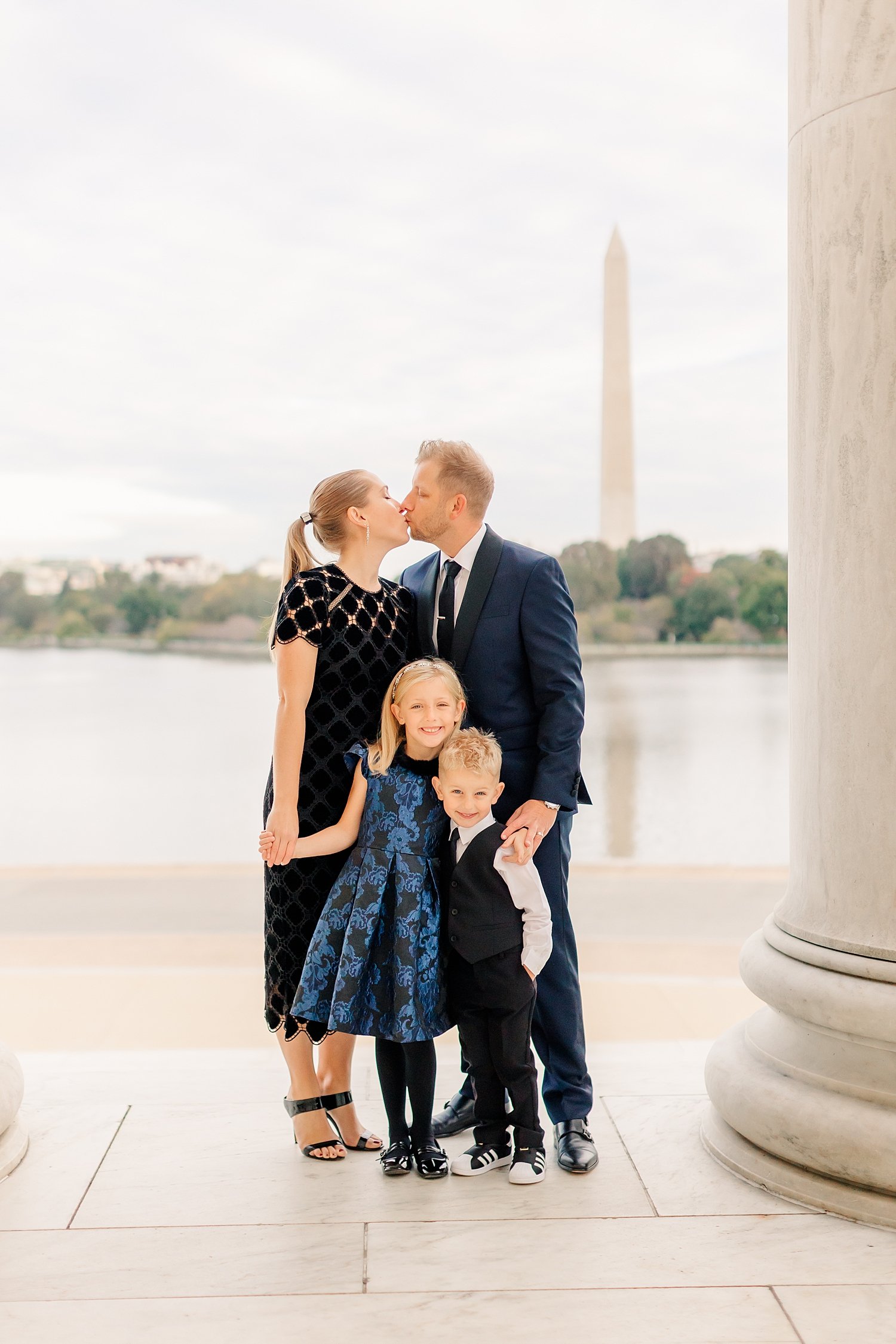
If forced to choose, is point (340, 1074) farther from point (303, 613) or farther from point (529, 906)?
point (303, 613)

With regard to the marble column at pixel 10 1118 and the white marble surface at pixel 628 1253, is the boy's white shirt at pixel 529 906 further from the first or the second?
the marble column at pixel 10 1118

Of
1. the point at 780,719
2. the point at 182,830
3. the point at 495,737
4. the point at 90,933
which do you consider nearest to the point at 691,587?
the point at 780,719

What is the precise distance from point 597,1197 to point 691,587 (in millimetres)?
23526

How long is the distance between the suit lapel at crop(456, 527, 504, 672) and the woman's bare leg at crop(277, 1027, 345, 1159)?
1.28 m

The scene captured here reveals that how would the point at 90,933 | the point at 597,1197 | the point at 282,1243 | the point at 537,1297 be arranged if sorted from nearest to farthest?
1. the point at 537,1297
2. the point at 282,1243
3. the point at 597,1197
4. the point at 90,933

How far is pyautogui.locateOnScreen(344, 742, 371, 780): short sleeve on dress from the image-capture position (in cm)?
361

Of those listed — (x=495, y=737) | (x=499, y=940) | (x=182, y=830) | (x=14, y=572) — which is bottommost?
(x=182, y=830)

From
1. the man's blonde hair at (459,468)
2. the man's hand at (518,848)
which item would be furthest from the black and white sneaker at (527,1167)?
the man's blonde hair at (459,468)

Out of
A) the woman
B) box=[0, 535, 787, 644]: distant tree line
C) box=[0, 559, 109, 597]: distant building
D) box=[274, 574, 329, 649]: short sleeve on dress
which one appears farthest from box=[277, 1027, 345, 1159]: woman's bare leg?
box=[0, 559, 109, 597]: distant building

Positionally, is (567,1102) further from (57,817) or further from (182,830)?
(57,817)

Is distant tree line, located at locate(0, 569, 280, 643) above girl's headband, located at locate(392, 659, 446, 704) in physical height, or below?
above

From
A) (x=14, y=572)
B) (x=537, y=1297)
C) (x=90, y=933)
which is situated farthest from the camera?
(x=14, y=572)

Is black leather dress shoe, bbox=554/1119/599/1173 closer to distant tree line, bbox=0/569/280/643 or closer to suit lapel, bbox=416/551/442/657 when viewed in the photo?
suit lapel, bbox=416/551/442/657

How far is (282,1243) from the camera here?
3.15 meters
